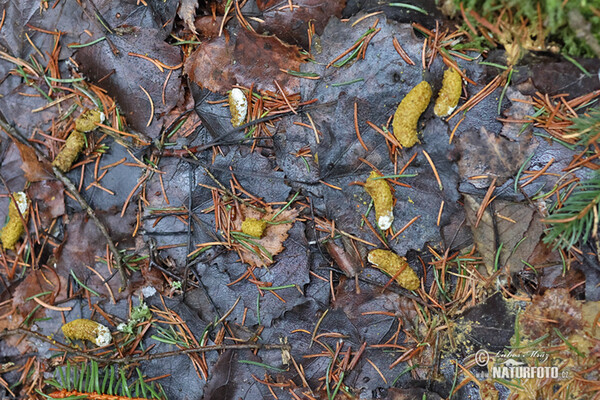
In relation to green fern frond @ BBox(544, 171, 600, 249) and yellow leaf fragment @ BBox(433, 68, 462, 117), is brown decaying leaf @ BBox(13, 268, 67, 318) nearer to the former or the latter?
yellow leaf fragment @ BBox(433, 68, 462, 117)

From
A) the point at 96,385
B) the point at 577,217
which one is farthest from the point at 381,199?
the point at 96,385

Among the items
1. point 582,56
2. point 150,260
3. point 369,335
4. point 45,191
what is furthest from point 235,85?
point 582,56

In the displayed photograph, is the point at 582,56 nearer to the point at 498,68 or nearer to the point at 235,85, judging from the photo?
the point at 498,68

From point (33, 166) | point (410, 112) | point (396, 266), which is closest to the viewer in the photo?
point (410, 112)

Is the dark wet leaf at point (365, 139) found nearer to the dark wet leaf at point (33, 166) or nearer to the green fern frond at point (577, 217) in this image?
the green fern frond at point (577, 217)

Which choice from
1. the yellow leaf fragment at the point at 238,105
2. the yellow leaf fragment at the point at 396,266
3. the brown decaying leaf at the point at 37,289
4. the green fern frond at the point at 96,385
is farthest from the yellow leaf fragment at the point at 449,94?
the brown decaying leaf at the point at 37,289

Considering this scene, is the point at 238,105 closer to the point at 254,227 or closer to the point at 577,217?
the point at 254,227

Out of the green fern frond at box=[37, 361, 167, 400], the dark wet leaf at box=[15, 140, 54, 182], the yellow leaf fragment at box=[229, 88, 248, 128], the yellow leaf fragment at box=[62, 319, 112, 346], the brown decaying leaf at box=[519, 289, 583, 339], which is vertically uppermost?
the yellow leaf fragment at box=[229, 88, 248, 128]

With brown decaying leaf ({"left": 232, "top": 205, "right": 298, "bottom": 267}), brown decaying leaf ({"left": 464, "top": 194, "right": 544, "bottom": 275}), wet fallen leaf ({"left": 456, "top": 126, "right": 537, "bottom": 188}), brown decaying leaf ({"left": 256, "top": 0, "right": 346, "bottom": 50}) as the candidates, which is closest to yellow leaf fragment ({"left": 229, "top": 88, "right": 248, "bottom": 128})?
brown decaying leaf ({"left": 256, "top": 0, "right": 346, "bottom": 50})
